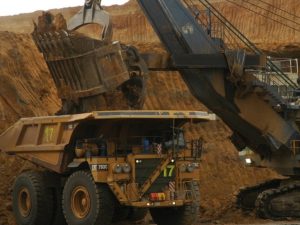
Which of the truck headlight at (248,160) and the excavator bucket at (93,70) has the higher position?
the excavator bucket at (93,70)

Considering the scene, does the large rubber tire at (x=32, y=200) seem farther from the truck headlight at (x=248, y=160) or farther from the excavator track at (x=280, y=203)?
the truck headlight at (x=248, y=160)

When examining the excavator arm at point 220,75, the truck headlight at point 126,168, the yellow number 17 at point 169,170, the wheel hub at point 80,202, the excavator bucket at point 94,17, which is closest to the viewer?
the truck headlight at point 126,168

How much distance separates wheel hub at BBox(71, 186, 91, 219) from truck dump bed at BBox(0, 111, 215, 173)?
2.02 ft

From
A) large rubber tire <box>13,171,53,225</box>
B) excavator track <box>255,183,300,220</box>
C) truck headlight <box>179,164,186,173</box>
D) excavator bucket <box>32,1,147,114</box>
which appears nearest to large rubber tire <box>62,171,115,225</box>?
large rubber tire <box>13,171,53,225</box>

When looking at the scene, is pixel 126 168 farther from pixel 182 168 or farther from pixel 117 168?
pixel 182 168

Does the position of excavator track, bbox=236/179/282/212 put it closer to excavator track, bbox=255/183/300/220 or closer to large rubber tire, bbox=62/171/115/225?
excavator track, bbox=255/183/300/220

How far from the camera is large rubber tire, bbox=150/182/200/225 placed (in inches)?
511

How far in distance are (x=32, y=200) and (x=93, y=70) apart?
2858mm

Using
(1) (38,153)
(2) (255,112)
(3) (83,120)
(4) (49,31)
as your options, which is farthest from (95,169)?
(2) (255,112)

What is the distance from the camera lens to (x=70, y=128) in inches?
492

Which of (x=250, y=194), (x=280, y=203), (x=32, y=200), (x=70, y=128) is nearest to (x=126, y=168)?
(x=70, y=128)

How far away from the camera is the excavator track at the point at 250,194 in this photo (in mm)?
18359

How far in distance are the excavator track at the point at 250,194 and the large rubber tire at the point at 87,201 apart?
6896mm

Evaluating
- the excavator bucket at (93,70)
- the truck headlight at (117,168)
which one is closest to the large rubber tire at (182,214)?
the truck headlight at (117,168)
